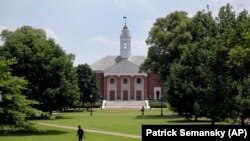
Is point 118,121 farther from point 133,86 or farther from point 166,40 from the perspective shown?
point 133,86

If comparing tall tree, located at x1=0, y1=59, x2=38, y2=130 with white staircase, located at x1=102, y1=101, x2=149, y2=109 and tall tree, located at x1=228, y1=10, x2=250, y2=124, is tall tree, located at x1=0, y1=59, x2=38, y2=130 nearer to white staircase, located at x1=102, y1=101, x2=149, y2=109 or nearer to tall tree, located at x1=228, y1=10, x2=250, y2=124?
tall tree, located at x1=228, y1=10, x2=250, y2=124

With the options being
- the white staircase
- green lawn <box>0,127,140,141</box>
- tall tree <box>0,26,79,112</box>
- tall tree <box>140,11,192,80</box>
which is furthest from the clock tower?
green lawn <box>0,127,140,141</box>

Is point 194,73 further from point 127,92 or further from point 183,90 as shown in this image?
point 127,92

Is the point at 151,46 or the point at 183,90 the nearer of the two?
the point at 183,90

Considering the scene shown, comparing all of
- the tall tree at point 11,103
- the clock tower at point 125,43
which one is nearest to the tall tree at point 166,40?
the tall tree at point 11,103

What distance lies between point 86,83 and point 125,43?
4169cm

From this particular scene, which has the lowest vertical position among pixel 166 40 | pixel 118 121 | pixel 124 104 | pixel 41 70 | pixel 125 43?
pixel 118 121

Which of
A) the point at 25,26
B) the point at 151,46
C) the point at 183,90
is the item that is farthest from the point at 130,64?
the point at 183,90

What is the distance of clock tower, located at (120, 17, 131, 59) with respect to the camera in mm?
130125

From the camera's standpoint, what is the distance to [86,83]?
300 feet

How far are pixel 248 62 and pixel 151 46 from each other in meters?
40.3

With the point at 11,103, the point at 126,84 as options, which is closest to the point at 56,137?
the point at 11,103

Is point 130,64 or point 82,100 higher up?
point 130,64

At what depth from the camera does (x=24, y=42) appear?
41656 millimetres
